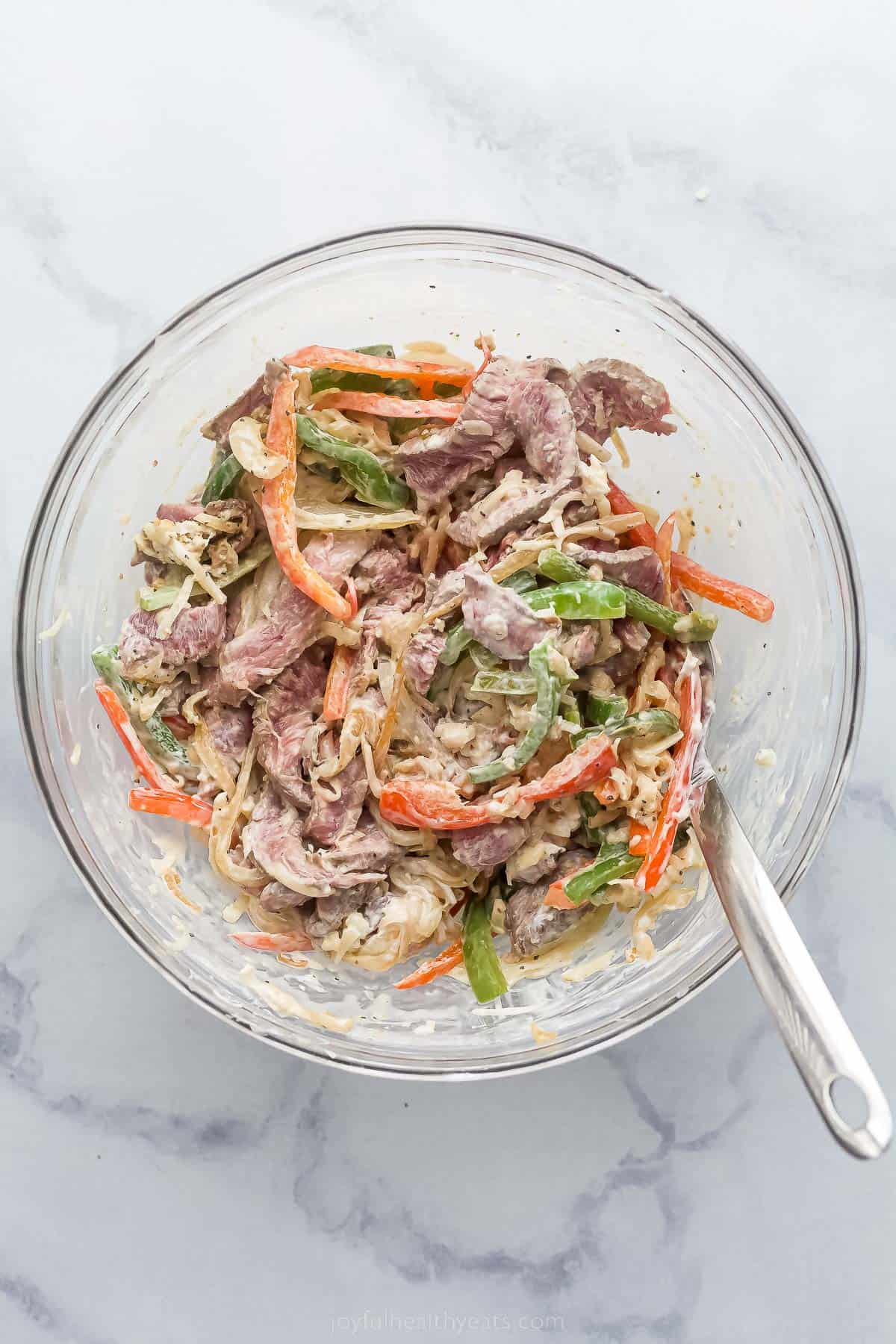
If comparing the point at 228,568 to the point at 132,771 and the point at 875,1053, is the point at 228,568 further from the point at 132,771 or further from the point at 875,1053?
the point at 875,1053

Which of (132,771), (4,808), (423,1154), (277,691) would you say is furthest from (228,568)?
(423,1154)

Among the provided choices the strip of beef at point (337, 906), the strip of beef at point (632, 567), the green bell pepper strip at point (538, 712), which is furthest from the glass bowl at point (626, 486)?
the green bell pepper strip at point (538, 712)

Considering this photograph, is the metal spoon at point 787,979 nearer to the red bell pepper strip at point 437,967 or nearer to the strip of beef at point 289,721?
the red bell pepper strip at point 437,967

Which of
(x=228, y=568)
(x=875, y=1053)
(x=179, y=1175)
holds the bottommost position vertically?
(x=179, y=1175)

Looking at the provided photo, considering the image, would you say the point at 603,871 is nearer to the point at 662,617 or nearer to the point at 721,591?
the point at 662,617

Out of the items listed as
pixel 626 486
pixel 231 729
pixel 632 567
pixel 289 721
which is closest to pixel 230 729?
pixel 231 729

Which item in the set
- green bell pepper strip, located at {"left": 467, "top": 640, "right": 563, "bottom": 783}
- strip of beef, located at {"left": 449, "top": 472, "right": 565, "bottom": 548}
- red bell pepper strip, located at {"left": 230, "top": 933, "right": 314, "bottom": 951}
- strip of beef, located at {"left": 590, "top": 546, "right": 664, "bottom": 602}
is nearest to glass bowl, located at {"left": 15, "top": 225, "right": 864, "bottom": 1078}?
red bell pepper strip, located at {"left": 230, "top": 933, "right": 314, "bottom": 951}
